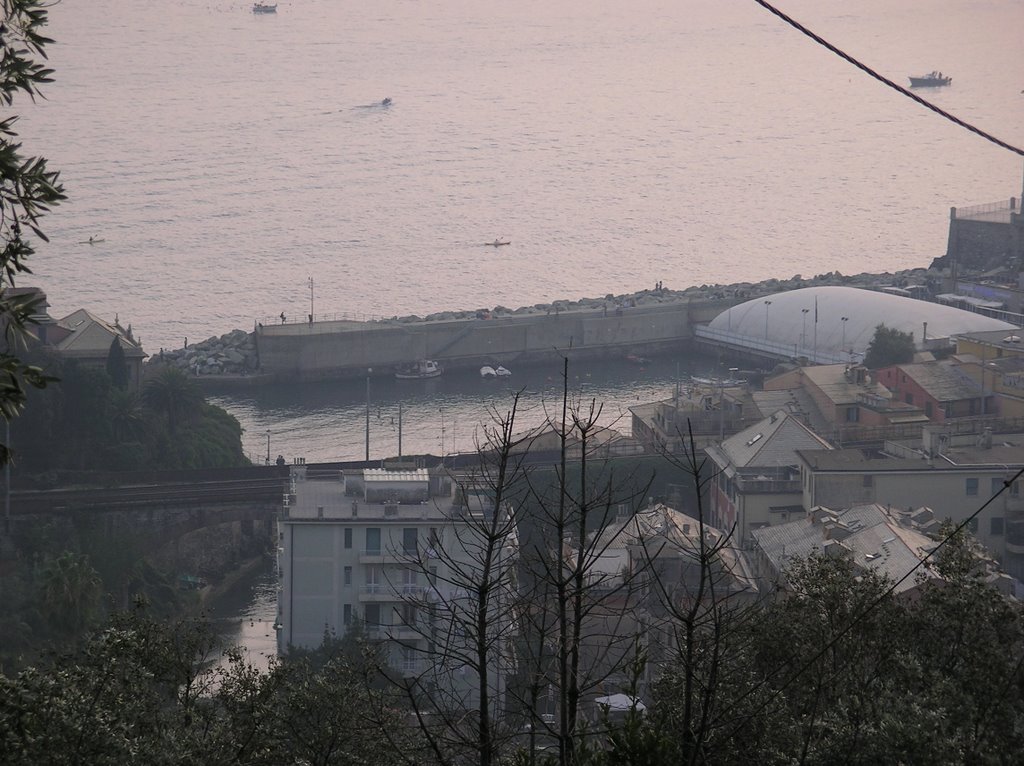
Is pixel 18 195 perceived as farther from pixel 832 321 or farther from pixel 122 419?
pixel 832 321

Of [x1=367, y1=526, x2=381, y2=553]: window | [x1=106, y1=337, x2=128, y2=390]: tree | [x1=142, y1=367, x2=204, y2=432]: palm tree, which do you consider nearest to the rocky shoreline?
[x1=106, y1=337, x2=128, y2=390]: tree

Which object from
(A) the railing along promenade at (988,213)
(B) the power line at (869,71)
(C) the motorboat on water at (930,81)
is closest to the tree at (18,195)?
(B) the power line at (869,71)

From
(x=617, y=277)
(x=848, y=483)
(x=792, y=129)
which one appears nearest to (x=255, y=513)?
(x=848, y=483)

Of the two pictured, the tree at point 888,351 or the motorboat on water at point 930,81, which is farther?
the motorboat on water at point 930,81

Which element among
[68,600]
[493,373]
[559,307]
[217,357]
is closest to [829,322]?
[559,307]

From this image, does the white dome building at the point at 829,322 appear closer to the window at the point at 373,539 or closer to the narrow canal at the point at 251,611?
the narrow canal at the point at 251,611

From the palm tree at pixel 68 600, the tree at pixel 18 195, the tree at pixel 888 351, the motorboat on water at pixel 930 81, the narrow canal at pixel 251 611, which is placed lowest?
the narrow canal at pixel 251 611

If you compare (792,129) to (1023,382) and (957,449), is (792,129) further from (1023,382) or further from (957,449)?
(957,449)

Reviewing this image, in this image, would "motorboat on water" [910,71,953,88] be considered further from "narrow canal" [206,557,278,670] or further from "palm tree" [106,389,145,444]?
"narrow canal" [206,557,278,670]
